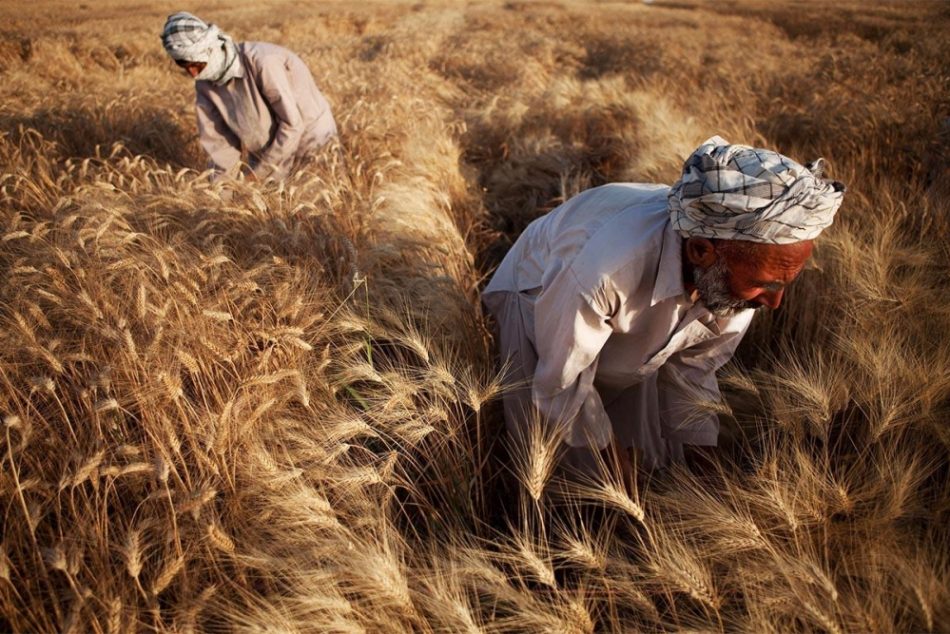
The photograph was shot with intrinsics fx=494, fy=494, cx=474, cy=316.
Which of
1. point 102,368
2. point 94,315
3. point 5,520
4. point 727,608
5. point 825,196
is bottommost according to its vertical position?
point 727,608

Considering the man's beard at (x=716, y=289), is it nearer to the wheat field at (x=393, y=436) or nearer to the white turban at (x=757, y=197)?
the white turban at (x=757, y=197)

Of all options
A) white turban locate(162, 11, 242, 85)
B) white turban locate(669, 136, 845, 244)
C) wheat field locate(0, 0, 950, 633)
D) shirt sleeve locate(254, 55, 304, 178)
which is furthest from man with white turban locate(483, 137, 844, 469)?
white turban locate(162, 11, 242, 85)

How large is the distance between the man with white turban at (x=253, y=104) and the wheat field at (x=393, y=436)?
529mm

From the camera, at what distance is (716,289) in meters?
1.55

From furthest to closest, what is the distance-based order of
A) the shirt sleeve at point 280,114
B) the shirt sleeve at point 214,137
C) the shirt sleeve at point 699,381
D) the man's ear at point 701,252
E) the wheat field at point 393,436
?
the shirt sleeve at point 214,137, the shirt sleeve at point 280,114, the shirt sleeve at point 699,381, the man's ear at point 701,252, the wheat field at point 393,436

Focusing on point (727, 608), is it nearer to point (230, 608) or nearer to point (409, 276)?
point (230, 608)

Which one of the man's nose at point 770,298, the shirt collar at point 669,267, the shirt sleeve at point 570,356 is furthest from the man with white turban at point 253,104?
the man's nose at point 770,298

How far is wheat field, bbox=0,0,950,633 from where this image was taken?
1.18 meters

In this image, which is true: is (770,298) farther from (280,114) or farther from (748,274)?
(280,114)

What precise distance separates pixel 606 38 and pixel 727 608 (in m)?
14.3

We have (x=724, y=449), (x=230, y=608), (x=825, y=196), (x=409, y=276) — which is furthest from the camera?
(x=409, y=276)

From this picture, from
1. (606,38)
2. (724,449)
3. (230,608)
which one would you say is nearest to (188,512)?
(230,608)

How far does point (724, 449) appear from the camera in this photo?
217 cm

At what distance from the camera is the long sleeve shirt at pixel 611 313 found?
1559 mm
